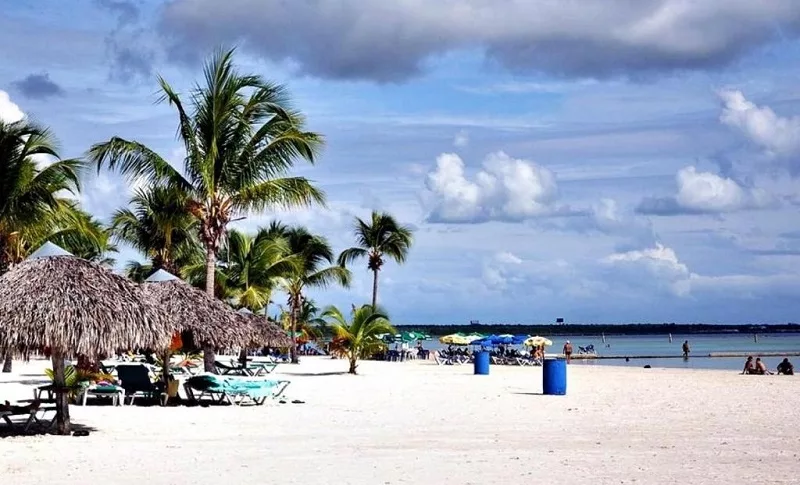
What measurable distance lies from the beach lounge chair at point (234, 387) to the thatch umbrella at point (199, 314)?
92 cm

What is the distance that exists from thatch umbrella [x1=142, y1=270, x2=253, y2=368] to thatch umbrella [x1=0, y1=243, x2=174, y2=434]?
4764 millimetres

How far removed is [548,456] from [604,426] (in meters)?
3.74

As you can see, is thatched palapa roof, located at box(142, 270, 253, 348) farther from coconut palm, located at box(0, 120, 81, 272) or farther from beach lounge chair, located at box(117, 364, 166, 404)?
coconut palm, located at box(0, 120, 81, 272)

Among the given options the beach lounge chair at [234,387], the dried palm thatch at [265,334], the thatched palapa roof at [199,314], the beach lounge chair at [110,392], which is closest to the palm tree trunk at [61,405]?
the beach lounge chair at [110,392]

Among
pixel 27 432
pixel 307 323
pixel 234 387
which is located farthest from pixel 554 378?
pixel 307 323

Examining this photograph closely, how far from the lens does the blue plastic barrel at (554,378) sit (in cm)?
2167

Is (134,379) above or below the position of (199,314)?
below

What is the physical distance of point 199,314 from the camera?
1956 cm

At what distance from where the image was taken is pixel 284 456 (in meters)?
Answer: 11.6

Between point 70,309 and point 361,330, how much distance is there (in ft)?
59.7

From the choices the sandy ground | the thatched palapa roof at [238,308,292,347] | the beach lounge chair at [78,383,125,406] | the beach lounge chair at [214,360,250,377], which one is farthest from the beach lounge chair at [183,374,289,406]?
the beach lounge chair at [214,360,250,377]

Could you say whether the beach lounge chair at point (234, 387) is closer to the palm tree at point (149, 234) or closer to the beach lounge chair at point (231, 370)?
the beach lounge chair at point (231, 370)

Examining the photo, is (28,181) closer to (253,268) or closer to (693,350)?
(253,268)

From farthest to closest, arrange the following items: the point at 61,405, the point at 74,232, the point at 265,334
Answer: the point at 74,232
the point at 265,334
the point at 61,405
